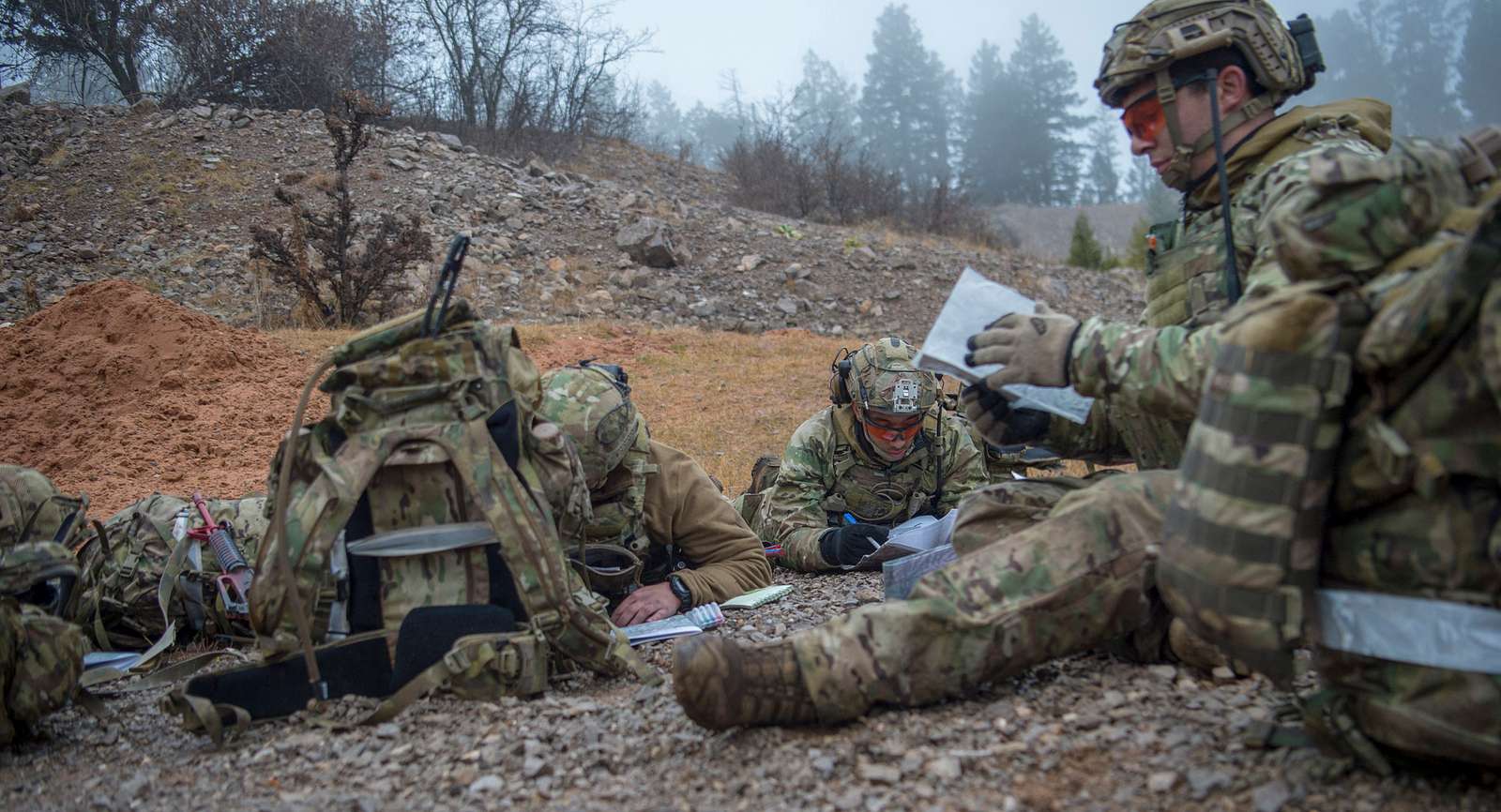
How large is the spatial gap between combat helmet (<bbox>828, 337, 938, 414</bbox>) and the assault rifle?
2.94 m

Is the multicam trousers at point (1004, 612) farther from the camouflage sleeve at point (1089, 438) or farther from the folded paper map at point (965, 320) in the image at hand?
the camouflage sleeve at point (1089, 438)

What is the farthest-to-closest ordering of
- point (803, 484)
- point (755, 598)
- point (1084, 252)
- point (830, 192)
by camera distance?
point (830, 192) < point (1084, 252) < point (803, 484) < point (755, 598)

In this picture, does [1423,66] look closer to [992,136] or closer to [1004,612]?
[992,136]

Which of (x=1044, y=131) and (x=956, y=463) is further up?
(x=1044, y=131)

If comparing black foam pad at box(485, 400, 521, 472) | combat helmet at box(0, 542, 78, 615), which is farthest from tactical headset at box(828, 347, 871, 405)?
combat helmet at box(0, 542, 78, 615)

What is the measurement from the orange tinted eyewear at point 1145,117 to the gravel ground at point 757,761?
5.30ft

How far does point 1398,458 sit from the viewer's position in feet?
6.79

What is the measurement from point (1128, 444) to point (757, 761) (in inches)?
66.8

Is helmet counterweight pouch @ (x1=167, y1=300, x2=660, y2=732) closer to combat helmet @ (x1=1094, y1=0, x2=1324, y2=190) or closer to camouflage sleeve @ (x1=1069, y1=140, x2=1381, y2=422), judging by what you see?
camouflage sleeve @ (x1=1069, y1=140, x2=1381, y2=422)

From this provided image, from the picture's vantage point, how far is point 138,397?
30.2ft

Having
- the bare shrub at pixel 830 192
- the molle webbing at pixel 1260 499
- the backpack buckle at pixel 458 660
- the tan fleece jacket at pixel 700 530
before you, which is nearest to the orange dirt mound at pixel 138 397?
the tan fleece jacket at pixel 700 530

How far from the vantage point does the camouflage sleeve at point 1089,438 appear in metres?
3.66

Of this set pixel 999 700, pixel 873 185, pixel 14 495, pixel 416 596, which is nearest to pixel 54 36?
pixel 873 185

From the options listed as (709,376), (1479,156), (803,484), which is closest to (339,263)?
(709,376)
